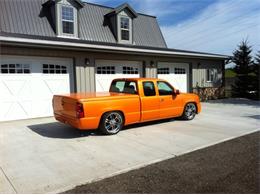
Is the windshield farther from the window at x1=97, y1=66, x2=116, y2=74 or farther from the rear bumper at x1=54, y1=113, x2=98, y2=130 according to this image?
the window at x1=97, y1=66, x2=116, y2=74

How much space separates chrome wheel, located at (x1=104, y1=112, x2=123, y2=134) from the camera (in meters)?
6.45

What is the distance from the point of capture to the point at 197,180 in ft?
11.9

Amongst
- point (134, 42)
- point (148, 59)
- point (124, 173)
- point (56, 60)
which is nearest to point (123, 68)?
point (148, 59)

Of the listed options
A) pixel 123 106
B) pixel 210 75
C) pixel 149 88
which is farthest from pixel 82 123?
pixel 210 75

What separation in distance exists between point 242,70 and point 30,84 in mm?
15720

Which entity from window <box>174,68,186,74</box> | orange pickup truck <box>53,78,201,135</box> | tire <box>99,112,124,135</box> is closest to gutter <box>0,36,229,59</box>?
window <box>174,68,186,74</box>

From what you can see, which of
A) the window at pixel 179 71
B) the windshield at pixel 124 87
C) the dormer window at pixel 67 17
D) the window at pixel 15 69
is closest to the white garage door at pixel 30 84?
the window at pixel 15 69

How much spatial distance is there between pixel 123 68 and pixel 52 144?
6.78 meters

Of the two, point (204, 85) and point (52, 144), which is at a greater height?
point (204, 85)

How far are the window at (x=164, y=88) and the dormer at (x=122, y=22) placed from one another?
7.54m

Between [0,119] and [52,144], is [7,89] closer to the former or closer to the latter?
[0,119]

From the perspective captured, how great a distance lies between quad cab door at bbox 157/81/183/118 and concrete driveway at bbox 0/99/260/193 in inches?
15.7

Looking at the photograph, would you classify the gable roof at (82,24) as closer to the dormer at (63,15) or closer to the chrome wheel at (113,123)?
the dormer at (63,15)

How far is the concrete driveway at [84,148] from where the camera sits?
3.83 m
